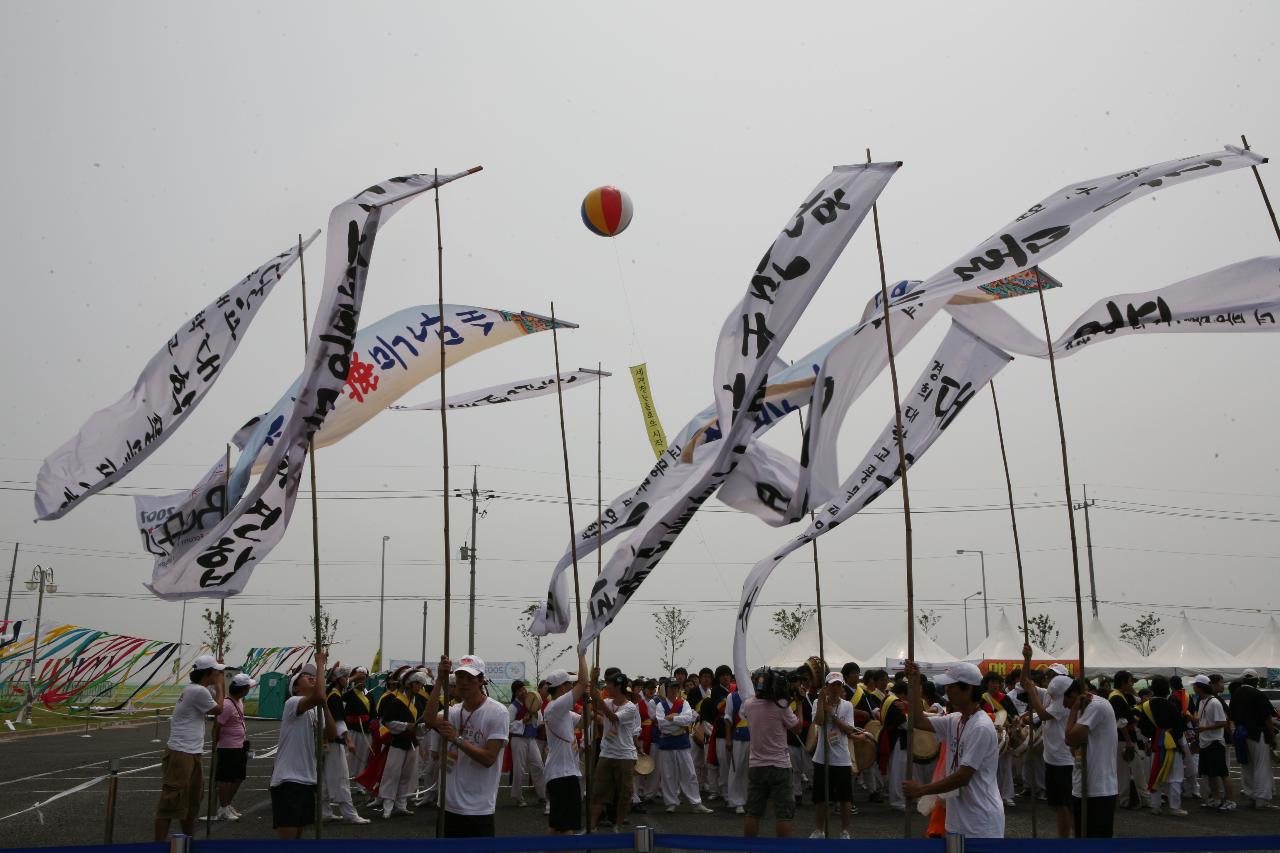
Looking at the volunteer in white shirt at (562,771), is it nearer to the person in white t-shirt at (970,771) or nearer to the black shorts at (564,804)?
the black shorts at (564,804)

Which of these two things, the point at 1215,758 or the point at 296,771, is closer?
the point at 296,771

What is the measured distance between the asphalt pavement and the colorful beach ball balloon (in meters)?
7.13

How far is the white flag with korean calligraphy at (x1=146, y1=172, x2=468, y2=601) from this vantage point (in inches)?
374

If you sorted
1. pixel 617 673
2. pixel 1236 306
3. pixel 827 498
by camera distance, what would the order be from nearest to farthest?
1. pixel 1236 306
2. pixel 827 498
3. pixel 617 673

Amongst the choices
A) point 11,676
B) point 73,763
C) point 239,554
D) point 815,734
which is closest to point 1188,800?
point 815,734

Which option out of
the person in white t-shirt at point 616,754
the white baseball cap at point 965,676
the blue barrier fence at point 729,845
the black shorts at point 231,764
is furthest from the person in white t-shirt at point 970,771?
the black shorts at point 231,764

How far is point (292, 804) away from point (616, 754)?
154 inches

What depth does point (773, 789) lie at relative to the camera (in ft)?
35.3

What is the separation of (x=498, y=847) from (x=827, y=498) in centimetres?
540

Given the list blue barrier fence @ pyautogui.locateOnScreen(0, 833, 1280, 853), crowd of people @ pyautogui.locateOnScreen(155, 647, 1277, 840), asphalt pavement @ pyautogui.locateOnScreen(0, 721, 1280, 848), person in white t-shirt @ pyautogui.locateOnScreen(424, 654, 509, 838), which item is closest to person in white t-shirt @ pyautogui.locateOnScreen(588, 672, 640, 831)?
crowd of people @ pyautogui.locateOnScreen(155, 647, 1277, 840)

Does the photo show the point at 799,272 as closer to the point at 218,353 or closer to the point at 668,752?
the point at 218,353

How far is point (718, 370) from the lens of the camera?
9.98m

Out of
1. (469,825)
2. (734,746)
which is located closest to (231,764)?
(469,825)

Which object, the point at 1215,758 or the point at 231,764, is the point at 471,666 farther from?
the point at 1215,758
